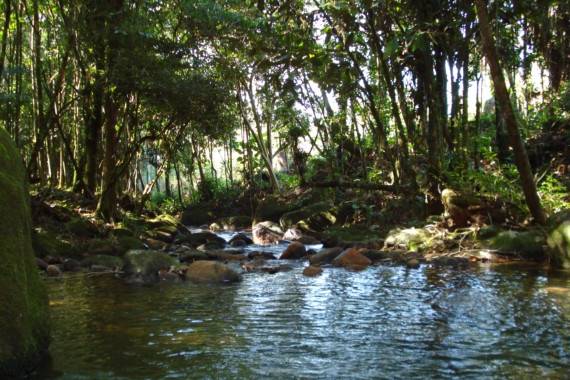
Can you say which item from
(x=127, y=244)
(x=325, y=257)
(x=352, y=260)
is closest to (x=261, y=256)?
(x=325, y=257)

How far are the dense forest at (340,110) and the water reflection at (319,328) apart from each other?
5.01 ft

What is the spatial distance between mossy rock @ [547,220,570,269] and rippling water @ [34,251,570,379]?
97 centimetres

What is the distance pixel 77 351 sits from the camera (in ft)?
15.0

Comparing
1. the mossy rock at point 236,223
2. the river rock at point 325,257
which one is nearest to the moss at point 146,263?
the river rock at point 325,257

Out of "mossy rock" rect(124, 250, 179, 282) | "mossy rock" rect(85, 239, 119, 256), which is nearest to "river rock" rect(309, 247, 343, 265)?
"mossy rock" rect(124, 250, 179, 282)

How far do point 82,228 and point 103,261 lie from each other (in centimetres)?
285

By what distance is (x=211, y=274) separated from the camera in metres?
8.42

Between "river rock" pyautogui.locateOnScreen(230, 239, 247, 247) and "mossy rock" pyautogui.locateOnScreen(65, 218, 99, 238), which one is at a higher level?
A: "mossy rock" pyautogui.locateOnScreen(65, 218, 99, 238)

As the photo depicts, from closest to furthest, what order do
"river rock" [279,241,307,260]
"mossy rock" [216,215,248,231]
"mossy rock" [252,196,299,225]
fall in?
"river rock" [279,241,307,260] < "mossy rock" [252,196,299,225] < "mossy rock" [216,215,248,231]

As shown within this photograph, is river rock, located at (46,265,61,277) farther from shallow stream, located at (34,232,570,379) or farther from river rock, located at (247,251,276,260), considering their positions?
river rock, located at (247,251,276,260)

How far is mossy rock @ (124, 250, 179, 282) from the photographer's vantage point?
345 inches

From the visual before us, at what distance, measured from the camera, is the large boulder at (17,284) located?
11.4 ft

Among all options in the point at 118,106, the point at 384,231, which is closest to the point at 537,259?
the point at 384,231

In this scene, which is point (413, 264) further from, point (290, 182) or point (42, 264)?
point (290, 182)
